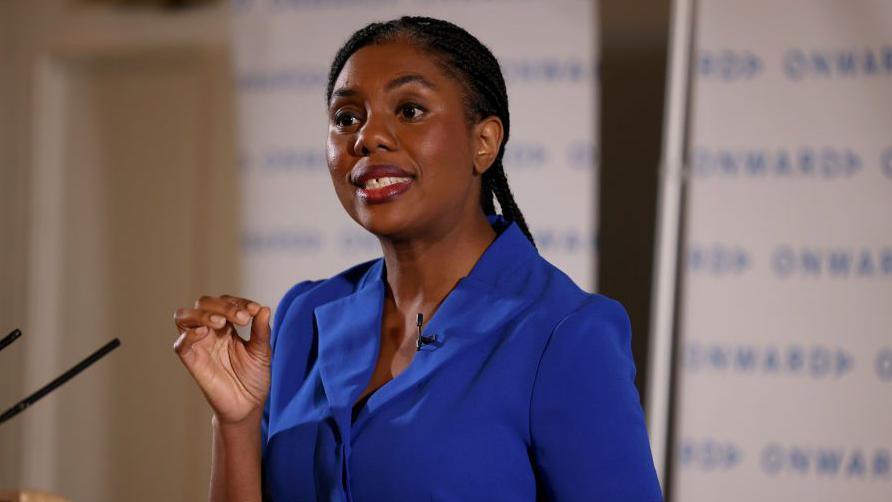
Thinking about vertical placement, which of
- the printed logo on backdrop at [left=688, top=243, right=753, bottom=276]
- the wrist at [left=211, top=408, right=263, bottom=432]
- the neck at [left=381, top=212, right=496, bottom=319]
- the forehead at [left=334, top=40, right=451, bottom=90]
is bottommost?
the wrist at [left=211, top=408, right=263, bottom=432]

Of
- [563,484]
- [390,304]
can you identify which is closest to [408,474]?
[563,484]

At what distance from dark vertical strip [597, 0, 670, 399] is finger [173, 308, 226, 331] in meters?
2.16

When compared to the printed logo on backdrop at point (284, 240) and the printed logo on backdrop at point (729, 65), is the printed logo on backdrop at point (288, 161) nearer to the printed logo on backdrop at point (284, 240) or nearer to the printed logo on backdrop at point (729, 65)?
the printed logo on backdrop at point (284, 240)

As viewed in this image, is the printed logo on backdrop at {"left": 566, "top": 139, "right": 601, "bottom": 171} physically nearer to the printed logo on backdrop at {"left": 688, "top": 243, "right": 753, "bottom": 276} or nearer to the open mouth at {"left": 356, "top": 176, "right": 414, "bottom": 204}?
the printed logo on backdrop at {"left": 688, "top": 243, "right": 753, "bottom": 276}

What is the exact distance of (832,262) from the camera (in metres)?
2.90

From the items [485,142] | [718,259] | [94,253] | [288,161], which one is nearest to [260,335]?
[485,142]

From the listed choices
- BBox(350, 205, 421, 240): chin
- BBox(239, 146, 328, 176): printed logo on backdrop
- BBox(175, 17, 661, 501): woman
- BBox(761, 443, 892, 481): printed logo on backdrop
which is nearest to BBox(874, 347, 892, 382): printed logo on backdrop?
BBox(761, 443, 892, 481): printed logo on backdrop

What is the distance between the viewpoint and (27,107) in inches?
163

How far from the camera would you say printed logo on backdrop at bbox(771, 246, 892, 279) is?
2.88m

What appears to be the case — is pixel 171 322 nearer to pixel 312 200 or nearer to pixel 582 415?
pixel 312 200

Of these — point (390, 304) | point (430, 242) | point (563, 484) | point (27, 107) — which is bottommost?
point (563, 484)

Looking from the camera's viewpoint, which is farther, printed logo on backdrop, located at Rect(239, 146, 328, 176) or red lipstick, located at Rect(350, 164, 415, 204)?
printed logo on backdrop, located at Rect(239, 146, 328, 176)

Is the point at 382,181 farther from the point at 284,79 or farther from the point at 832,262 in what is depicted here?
the point at 284,79

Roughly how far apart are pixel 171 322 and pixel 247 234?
79 centimetres
